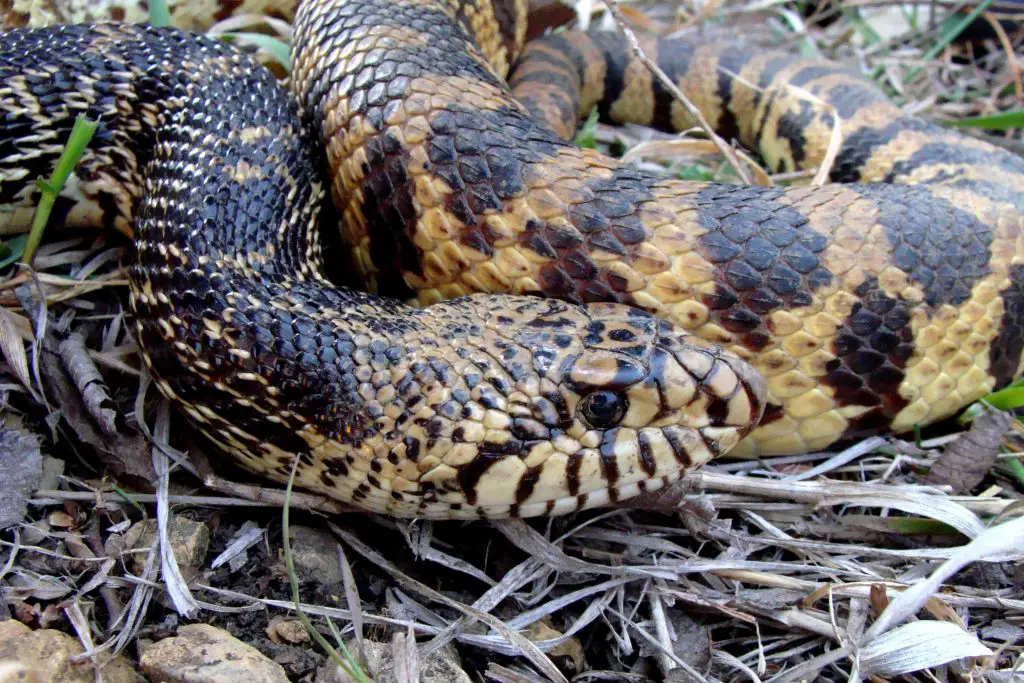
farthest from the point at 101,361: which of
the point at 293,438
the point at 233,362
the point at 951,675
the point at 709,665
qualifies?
the point at 951,675

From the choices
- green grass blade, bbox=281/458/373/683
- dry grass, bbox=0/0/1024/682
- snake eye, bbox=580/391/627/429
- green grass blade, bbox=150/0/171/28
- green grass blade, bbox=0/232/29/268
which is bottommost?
dry grass, bbox=0/0/1024/682

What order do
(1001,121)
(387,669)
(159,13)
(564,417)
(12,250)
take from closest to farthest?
(387,669) → (564,417) → (12,250) → (159,13) → (1001,121)

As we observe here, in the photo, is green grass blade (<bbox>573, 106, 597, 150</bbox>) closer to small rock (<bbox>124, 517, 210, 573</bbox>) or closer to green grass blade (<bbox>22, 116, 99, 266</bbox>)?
green grass blade (<bbox>22, 116, 99, 266</bbox>)

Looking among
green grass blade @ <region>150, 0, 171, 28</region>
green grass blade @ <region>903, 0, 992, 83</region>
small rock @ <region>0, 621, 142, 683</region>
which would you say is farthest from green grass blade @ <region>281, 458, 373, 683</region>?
green grass blade @ <region>903, 0, 992, 83</region>

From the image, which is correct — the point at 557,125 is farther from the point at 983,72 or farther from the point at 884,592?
the point at 983,72

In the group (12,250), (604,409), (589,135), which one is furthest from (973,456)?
(12,250)

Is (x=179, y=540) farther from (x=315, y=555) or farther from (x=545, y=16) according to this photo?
(x=545, y=16)

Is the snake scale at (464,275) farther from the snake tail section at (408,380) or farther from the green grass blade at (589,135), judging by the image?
the green grass blade at (589,135)
